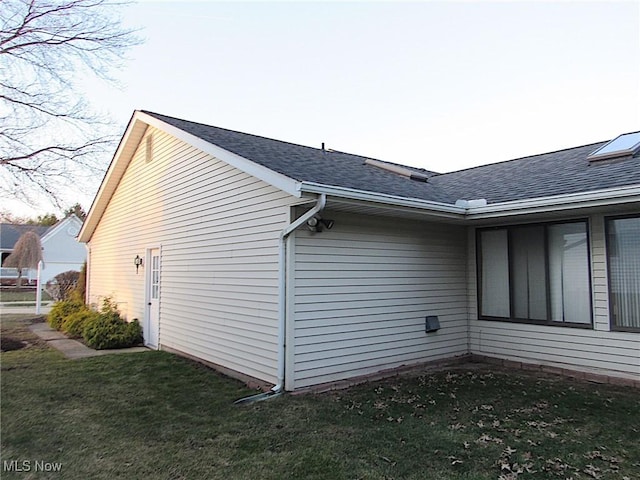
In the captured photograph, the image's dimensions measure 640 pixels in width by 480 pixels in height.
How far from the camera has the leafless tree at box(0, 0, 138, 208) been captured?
10.9m

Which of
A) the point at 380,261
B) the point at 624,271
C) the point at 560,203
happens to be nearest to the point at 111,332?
the point at 380,261

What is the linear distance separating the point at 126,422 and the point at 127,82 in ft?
33.5

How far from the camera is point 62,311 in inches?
485

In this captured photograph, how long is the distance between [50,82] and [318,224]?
10056mm

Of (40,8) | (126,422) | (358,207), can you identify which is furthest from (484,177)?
(40,8)

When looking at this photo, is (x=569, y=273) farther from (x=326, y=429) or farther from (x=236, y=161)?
(x=236, y=161)

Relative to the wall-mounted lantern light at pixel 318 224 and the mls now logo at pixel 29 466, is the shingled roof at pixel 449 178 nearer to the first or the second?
the wall-mounted lantern light at pixel 318 224

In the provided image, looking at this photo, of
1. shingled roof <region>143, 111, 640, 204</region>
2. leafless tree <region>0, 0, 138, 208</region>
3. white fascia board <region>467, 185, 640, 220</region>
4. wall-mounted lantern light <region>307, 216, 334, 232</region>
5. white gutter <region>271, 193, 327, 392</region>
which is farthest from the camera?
leafless tree <region>0, 0, 138, 208</region>

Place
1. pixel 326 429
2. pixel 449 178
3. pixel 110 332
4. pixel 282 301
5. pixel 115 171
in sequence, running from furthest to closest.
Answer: pixel 115 171, pixel 449 178, pixel 110 332, pixel 282 301, pixel 326 429

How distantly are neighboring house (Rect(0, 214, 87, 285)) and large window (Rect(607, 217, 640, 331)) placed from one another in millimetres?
34213

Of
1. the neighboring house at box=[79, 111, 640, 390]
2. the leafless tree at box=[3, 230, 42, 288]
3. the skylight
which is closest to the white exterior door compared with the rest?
the neighboring house at box=[79, 111, 640, 390]

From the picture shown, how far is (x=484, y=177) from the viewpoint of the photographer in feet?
29.5

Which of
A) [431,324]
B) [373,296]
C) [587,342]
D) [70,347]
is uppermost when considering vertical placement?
[373,296]

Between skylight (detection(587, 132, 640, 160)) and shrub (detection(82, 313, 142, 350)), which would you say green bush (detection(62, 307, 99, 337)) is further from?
skylight (detection(587, 132, 640, 160))
